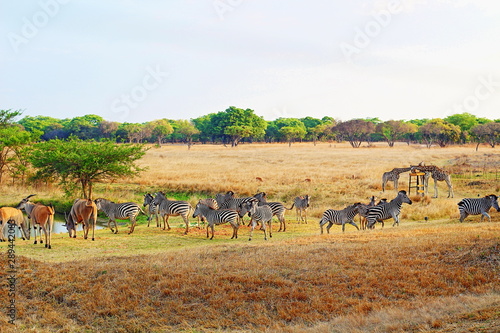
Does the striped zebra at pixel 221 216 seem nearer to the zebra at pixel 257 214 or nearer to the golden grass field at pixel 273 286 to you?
the zebra at pixel 257 214

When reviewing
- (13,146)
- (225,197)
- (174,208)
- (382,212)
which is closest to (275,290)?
(174,208)

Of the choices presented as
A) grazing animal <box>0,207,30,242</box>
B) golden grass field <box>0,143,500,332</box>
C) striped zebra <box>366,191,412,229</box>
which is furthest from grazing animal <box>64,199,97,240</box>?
striped zebra <box>366,191,412,229</box>

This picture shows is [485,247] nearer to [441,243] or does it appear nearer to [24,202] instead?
[441,243]

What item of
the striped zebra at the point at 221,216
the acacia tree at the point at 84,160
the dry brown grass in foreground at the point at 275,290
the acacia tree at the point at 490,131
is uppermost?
the acacia tree at the point at 490,131

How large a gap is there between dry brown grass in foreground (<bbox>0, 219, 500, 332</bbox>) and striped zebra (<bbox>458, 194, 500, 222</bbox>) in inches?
317

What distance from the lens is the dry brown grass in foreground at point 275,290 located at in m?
10.0

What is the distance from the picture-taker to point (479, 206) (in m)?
22.2

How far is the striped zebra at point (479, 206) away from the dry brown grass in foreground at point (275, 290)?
Result: 8.06m

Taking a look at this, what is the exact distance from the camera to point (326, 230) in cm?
2344

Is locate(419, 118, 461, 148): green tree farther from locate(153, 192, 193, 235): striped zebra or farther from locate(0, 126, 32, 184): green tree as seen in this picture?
locate(153, 192, 193, 235): striped zebra

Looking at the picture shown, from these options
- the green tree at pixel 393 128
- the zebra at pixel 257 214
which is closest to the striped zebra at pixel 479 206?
the zebra at pixel 257 214

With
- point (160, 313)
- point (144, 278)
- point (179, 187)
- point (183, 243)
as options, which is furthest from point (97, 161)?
point (160, 313)

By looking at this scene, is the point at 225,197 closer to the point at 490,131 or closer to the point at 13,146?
the point at 13,146

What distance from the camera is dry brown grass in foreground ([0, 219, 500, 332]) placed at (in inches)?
394
